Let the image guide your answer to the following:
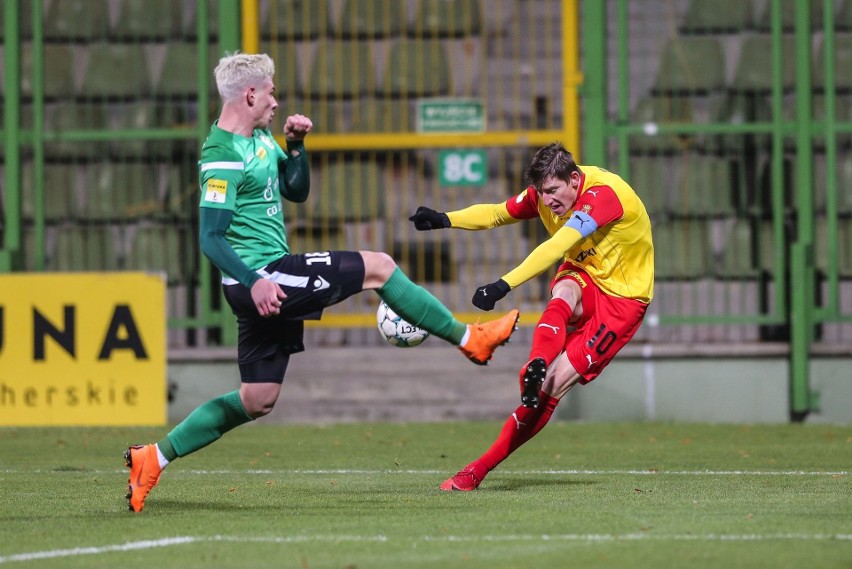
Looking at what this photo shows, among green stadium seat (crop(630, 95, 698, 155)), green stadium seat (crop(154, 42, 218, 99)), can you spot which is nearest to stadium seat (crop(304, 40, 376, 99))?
Result: green stadium seat (crop(154, 42, 218, 99))

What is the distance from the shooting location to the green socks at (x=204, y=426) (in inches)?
285

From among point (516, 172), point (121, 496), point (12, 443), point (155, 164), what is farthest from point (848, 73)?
point (121, 496)

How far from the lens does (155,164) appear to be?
46.1ft

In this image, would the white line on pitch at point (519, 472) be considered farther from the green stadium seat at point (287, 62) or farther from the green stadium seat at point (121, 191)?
the green stadium seat at point (287, 62)

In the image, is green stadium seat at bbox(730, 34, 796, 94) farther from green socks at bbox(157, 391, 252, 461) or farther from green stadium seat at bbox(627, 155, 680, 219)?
green socks at bbox(157, 391, 252, 461)

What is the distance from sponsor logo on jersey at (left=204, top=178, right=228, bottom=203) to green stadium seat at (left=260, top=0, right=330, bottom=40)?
6969 millimetres

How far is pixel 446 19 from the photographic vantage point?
44.8ft

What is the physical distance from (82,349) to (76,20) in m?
3.06

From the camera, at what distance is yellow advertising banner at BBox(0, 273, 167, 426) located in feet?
40.9

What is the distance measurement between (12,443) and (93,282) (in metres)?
1.69

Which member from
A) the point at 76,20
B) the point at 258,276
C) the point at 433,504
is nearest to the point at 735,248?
the point at 76,20

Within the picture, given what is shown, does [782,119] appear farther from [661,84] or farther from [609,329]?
[609,329]

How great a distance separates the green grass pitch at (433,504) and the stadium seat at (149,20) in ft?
12.4

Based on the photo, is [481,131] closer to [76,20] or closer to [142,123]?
[142,123]
